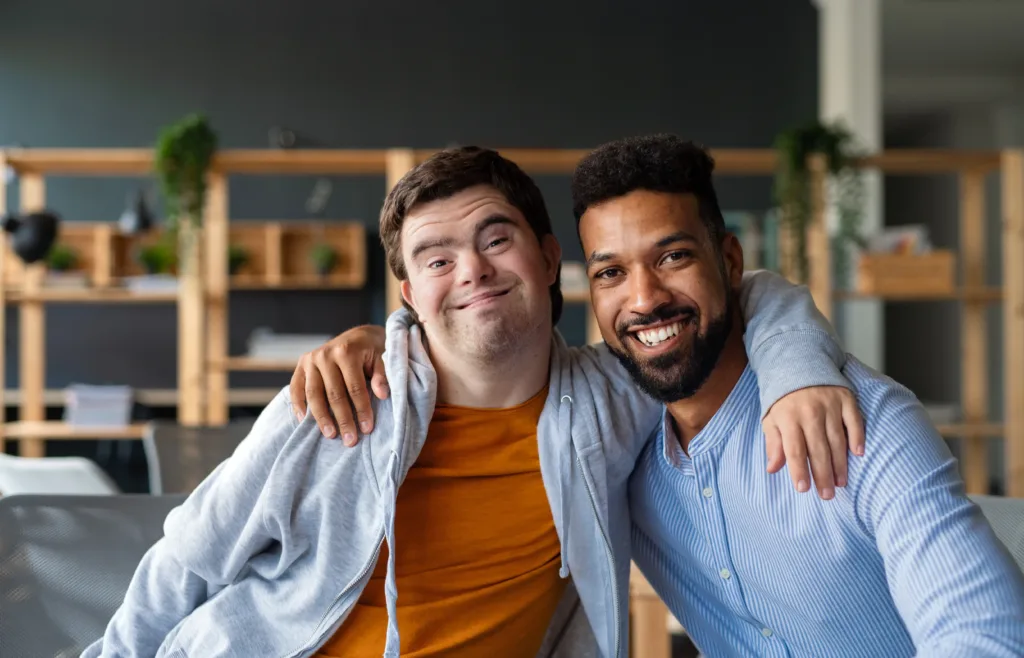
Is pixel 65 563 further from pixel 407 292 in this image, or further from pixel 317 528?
pixel 407 292

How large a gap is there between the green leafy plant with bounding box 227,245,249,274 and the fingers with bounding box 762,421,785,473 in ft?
17.4

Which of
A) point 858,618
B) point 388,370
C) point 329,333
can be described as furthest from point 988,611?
point 329,333

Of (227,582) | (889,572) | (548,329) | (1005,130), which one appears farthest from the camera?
(1005,130)

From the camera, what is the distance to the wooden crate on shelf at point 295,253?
6184 millimetres

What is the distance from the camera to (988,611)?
100 centimetres

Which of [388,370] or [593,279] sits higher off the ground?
[593,279]

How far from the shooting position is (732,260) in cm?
148

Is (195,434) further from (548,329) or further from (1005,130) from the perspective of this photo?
(1005,130)

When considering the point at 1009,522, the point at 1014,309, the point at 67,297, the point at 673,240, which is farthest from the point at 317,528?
the point at 1014,309

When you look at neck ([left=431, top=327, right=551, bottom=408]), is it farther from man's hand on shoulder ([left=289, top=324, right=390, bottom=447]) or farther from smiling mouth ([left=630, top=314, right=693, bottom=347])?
smiling mouth ([left=630, top=314, right=693, bottom=347])

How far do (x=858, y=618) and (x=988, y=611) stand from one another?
28cm

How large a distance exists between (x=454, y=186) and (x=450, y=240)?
10 centimetres

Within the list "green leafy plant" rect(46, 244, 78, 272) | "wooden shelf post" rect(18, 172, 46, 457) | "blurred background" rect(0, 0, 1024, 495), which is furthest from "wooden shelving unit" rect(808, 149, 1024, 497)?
"green leafy plant" rect(46, 244, 78, 272)

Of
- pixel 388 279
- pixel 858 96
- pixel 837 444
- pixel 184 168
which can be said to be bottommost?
pixel 837 444
